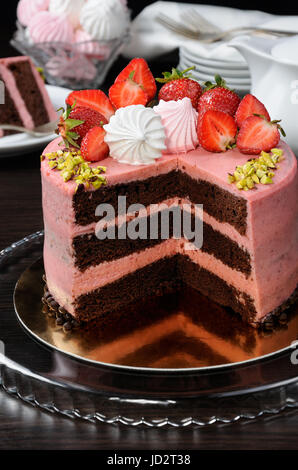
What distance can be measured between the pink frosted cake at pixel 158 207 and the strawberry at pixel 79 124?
0.01 meters

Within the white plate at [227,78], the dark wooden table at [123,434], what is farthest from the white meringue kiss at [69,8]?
the dark wooden table at [123,434]

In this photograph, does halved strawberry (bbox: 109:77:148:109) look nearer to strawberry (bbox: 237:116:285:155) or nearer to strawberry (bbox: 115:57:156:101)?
strawberry (bbox: 115:57:156:101)

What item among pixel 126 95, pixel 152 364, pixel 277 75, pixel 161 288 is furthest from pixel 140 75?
pixel 152 364

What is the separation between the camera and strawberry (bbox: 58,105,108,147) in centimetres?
213

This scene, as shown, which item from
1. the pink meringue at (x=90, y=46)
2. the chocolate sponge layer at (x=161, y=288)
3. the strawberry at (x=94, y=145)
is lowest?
the chocolate sponge layer at (x=161, y=288)

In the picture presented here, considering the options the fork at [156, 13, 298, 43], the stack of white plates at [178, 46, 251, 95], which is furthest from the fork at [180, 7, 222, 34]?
the stack of white plates at [178, 46, 251, 95]

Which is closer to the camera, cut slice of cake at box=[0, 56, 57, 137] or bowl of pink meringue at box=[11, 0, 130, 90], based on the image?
cut slice of cake at box=[0, 56, 57, 137]

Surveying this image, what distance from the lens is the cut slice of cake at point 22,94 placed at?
3.28 metres

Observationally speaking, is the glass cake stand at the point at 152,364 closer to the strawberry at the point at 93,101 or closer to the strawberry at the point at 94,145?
the strawberry at the point at 94,145

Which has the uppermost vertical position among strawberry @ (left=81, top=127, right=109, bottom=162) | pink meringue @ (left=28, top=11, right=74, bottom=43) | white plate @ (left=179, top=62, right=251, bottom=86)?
pink meringue @ (left=28, top=11, right=74, bottom=43)

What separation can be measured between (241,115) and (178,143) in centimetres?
20

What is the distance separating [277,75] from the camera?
260cm

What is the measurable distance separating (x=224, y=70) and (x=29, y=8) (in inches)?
41.5

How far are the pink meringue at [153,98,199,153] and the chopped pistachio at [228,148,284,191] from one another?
223mm
